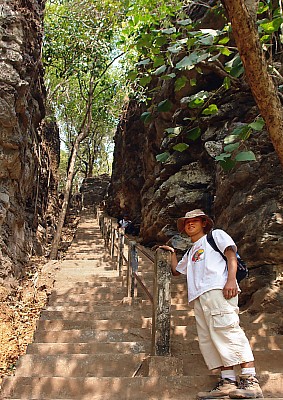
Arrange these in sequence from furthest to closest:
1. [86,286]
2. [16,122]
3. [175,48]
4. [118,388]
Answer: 1. [16,122]
2. [86,286]
3. [175,48]
4. [118,388]

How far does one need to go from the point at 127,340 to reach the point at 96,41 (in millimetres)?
10351

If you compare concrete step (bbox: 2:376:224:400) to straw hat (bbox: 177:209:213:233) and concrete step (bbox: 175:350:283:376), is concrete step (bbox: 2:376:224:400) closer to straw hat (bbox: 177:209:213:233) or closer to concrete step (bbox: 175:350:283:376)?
concrete step (bbox: 175:350:283:376)

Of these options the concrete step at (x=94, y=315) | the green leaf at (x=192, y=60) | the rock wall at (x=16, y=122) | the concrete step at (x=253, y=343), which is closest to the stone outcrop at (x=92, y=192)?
the rock wall at (x=16, y=122)

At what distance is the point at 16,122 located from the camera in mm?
6918

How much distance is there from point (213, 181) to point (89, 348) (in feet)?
17.6

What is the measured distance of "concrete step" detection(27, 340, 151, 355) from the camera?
3553mm

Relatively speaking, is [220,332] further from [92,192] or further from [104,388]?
[92,192]

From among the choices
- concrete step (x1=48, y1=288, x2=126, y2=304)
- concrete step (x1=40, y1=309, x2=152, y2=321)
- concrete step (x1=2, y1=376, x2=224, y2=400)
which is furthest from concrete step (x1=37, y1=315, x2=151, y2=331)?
concrete step (x1=2, y1=376, x2=224, y2=400)

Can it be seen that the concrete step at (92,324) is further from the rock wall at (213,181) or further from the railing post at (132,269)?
the rock wall at (213,181)

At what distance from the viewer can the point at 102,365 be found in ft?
10.7

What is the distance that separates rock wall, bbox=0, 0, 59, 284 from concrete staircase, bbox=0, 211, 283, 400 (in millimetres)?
2231

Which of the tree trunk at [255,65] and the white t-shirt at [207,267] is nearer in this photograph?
the white t-shirt at [207,267]

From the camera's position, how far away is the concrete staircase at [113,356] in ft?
9.29

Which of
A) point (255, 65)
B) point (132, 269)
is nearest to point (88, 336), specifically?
point (132, 269)
